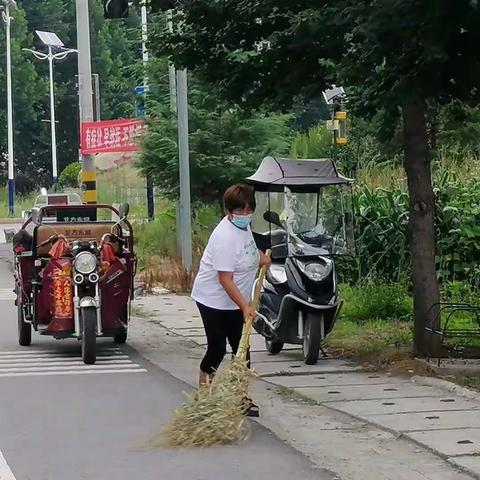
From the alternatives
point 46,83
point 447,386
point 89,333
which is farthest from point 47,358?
point 46,83

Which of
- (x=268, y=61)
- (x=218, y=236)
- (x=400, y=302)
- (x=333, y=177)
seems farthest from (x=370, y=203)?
(x=218, y=236)

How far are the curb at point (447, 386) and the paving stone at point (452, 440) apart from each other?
126 cm

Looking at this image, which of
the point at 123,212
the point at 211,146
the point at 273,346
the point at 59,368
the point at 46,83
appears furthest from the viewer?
the point at 46,83

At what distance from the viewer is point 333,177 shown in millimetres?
12336

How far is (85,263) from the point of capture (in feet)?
39.5

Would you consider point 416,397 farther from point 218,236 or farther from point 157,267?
point 157,267

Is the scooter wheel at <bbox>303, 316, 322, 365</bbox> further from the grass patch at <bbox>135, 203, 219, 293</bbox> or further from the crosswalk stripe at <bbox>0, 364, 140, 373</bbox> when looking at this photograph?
the grass patch at <bbox>135, 203, 219, 293</bbox>

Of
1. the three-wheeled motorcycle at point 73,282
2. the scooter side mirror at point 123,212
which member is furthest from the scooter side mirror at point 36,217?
the scooter side mirror at point 123,212

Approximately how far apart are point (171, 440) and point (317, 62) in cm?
508

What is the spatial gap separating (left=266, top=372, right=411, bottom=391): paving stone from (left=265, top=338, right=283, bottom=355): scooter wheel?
1369 mm

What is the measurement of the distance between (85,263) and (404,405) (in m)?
4.30

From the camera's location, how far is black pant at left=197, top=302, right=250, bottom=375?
8695 mm

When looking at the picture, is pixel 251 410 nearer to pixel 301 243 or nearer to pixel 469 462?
pixel 469 462

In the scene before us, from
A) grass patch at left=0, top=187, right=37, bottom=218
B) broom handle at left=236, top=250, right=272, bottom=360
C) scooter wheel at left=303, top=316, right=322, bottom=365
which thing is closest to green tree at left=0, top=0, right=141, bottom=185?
grass patch at left=0, top=187, right=37, bottom=218
